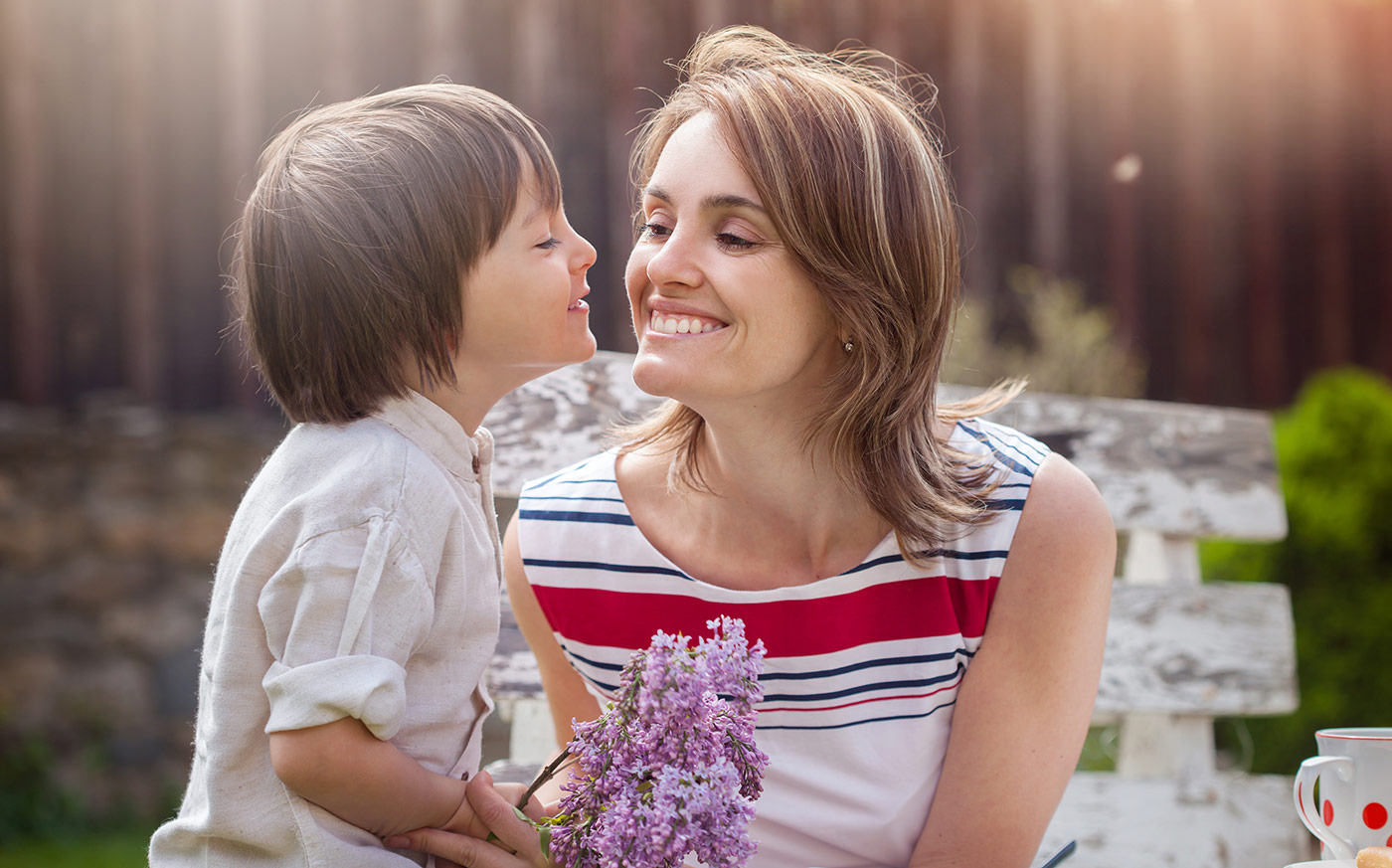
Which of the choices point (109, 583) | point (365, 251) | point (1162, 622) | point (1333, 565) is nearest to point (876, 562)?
point (365, 251)

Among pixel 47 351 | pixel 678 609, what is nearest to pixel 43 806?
pixel 47 351

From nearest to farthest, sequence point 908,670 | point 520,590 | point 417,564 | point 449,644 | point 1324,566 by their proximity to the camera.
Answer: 1. point 417,564
2. point 449,644
3. point 908,670
4. point 520,590
5. point 1324,566

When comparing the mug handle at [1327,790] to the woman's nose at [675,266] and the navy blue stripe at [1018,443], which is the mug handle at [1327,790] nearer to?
the navy blue stripe at [1018,443]

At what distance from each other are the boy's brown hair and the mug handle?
1.14 metres

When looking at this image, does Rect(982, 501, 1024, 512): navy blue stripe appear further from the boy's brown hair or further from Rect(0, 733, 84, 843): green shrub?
Rect(0, 733, 84, 843): green shrub

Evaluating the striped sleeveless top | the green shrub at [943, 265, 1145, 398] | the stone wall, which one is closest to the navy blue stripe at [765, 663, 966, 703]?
the striped sleeveless top

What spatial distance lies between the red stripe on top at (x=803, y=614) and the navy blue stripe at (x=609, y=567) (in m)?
0.03

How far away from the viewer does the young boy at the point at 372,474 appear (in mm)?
1289

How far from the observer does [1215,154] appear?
205 inches

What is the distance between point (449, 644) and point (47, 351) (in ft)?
9.96

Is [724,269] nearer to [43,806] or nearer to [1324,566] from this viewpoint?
[1324,566]

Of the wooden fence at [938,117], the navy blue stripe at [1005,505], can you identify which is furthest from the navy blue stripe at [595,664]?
the wooden fence at [938,117]

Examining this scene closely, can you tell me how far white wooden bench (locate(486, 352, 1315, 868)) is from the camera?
226 cm

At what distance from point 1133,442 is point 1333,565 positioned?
1.57 meters
